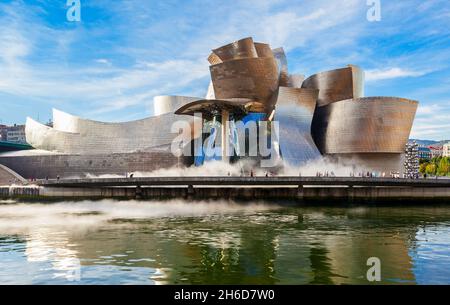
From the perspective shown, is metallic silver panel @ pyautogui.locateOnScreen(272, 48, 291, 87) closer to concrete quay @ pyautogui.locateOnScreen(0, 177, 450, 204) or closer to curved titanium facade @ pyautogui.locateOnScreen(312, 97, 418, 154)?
curved titanium facade @ pyautogui.locateOnScreen(312, 97, 418, 154)

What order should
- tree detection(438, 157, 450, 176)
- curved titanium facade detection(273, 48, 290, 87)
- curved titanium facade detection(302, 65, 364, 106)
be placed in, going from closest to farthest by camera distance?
curved titanium facade detection(302, 65, 364, 106) → curved titanium facade detection(273, 48, 290, 87) → tree detection(438, 157, 450, 176)

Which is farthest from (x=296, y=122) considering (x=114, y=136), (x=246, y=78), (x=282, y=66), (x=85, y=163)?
(x=85, y=163)

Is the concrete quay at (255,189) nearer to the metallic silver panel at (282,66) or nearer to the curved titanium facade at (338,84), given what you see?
the curved titanium facade at (338,84)

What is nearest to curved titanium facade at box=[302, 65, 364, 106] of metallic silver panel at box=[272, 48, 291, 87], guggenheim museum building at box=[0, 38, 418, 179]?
guggenheim museum building at box=[0, 38, 418, 179]

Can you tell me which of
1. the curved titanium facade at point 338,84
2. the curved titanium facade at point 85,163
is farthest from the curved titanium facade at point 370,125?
the curved titanium facade at point 85,163

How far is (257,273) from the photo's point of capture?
11.3m

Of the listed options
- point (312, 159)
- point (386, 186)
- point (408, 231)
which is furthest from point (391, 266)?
point (312, 159)

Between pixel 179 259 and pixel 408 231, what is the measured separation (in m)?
11.3

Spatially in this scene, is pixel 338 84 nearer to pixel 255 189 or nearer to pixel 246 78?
pixel 246 78

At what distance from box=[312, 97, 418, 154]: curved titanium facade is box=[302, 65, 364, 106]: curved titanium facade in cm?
283

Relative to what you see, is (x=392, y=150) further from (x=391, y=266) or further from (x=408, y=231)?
(x=391, y=266)

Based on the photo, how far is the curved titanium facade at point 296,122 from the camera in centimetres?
4735

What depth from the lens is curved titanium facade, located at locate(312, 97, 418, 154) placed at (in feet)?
162

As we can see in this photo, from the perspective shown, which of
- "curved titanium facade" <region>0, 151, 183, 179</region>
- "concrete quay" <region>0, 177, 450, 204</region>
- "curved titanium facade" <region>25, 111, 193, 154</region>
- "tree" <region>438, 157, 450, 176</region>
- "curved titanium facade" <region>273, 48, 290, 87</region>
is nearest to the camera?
"concrete quay" <region>0, 177, 450, 204</region>
